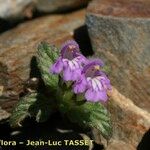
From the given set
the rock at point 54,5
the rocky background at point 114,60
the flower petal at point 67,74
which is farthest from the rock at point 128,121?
the rock at point 54,5

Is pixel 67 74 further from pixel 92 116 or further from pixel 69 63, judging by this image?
pixel 92 116

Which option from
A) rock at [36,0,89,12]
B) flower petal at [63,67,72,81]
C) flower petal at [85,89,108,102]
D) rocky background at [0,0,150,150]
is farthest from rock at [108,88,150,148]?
rock at [36,0,89,12]

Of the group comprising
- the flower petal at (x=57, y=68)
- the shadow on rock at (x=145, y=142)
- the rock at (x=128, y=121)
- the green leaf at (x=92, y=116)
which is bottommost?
the shadow on rock at (x=145, y=142)

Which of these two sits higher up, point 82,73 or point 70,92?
point 82,73

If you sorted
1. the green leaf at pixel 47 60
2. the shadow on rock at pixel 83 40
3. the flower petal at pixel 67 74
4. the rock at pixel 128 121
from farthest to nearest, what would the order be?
1. the shadow on rock at pixel 83 40
2. the rock at pixel 128 121
3. the green leaf at pixel 47 60
4. the flower petal at pixel 67 74

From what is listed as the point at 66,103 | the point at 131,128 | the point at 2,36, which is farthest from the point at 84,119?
the point at 2,36

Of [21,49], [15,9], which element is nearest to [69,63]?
[21,49]

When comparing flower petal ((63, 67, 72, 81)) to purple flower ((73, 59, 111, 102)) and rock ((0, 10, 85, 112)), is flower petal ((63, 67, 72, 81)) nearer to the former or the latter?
purple flower ((73, 59, 111, 102))

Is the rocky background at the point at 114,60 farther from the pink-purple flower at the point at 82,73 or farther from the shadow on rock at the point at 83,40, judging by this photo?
the pink-purple flower at the point at 82,73
